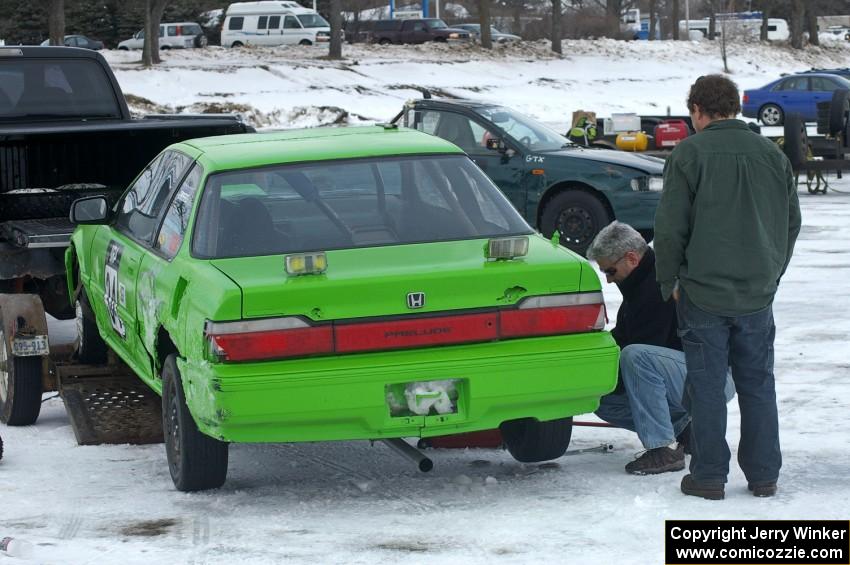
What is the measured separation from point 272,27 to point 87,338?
51.2 metres

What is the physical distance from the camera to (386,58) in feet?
169

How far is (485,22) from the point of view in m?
53.8

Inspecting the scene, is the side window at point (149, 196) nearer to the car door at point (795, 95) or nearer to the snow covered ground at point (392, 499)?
the snow covered ground at point (392, 499)

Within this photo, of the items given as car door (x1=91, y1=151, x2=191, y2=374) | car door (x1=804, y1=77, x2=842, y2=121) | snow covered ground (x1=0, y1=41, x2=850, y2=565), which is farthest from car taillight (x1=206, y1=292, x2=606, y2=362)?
car door (x1=804, y1=77, x2=842, y2=121)

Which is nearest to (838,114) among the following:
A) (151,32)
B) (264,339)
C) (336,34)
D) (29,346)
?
(29,346)

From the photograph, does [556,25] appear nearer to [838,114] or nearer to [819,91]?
[819,91]

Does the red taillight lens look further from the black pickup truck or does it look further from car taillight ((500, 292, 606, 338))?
the black pickup truck

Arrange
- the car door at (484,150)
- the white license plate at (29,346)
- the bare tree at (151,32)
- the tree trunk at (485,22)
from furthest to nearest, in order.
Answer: the tree trunk at (485,22), the bare tree at (151,32), the car door at (484,150), the white license plate at (29,346)

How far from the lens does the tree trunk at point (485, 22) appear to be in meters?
52.7

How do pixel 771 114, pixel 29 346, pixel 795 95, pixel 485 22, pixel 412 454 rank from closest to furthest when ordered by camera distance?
1. pixel 412 454
2. pixel 29 346
3. pixel 795 95
4. pixel 771 114
5. pixel 485 22

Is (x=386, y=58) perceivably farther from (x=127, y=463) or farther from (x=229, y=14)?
(x=127, y=463)

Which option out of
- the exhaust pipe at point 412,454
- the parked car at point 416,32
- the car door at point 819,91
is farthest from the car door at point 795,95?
the exhaust pipe at point 412,454

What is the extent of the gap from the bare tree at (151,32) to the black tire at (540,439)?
39525 mm

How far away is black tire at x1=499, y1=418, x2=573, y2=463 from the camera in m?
6.23
